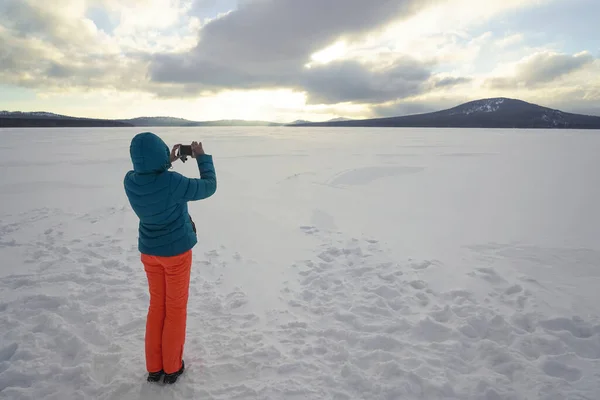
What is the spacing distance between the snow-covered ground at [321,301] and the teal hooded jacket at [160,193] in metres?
1.18

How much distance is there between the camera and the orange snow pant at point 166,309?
2.31 metres

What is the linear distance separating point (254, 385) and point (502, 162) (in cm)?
1730

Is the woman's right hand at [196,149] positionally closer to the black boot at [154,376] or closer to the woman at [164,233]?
the woman at [164,233]

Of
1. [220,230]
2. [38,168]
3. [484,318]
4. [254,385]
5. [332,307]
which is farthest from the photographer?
[38,168]

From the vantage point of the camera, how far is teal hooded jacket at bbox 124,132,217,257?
207 centimetres

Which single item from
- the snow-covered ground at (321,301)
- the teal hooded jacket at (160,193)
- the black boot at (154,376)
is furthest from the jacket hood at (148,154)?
the snow-covered ground at (321,301)

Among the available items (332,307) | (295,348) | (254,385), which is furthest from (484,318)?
(254,385)

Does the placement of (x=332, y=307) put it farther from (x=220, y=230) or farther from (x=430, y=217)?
(x=430, y=217)

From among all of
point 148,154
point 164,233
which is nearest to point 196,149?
point 148,154

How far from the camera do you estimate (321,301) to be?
3771 millimetres

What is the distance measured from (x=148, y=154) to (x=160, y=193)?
27 centimetres

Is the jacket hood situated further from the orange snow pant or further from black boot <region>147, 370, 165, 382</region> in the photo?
black boot <region>147, 370, 165, 382</region>

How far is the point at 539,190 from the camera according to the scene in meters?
9.69

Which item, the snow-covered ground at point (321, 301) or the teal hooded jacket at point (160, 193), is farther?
the snow-covered ground at point (321, 301)
